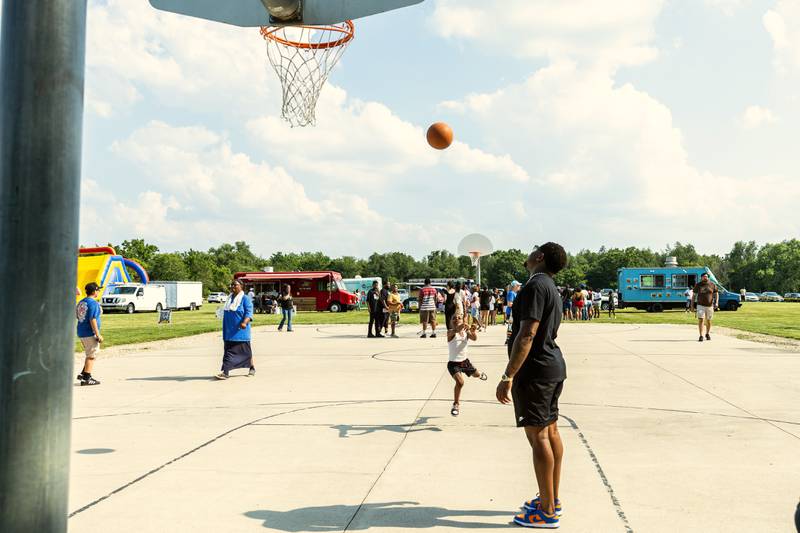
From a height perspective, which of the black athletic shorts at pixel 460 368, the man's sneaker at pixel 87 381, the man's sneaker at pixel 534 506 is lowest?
the man's sneaker at pixel 87 381

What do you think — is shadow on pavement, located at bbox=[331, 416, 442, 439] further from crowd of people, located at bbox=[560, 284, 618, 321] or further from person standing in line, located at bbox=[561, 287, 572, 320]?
person standing in line, located at bbox=[561, 287, 572, 320]

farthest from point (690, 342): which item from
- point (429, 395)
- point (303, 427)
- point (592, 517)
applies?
point (592, 517)

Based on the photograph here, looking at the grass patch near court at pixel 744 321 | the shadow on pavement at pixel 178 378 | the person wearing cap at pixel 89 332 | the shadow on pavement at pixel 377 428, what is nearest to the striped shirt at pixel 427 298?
the shadow on pavement at pixel 178 378

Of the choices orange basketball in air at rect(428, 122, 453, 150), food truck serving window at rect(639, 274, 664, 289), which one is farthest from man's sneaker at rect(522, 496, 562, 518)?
food truck serving window at rect(639, 274, 664, 289)

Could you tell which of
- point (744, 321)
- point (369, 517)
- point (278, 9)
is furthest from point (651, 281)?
point (278, 9)

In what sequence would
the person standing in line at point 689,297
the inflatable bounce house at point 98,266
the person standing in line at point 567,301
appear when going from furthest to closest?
the inflatable bounce house at point 98,266, the person standing in line at point 689,297, the person standing in line at point 567,301

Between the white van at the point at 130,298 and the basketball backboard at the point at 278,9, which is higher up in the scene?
the basketball backboard at the point at 278,9

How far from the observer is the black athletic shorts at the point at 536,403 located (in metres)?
4.45

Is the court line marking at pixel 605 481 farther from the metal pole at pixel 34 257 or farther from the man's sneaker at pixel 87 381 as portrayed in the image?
the man's sneaker at pixel 87 381

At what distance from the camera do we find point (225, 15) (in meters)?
3.68

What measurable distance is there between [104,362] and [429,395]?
8376mm

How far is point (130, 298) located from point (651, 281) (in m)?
34.5

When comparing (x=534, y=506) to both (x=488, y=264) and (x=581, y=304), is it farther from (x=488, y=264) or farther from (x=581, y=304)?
(x=488, y=264)

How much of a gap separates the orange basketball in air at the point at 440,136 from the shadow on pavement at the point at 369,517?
11.8 meters
